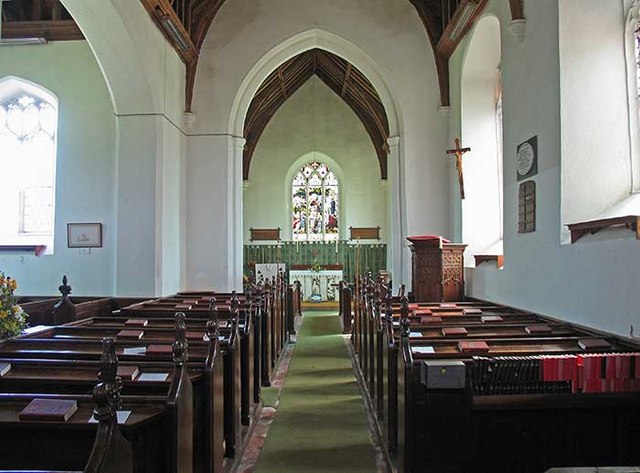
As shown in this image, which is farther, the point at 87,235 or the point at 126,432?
the point at 87,235

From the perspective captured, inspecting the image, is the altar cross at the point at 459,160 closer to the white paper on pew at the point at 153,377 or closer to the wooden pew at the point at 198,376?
the wooden pew at the point at 198,376

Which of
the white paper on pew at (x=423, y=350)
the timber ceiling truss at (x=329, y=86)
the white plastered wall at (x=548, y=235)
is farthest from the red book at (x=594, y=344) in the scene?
the timber ceiling truss at (x=329, y=86)

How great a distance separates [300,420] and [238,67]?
635 centimetres

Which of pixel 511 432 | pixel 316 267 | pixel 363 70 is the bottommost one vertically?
pixel 511 432

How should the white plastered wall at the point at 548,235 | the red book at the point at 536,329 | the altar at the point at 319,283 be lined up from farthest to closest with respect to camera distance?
the altar at the point at 319,283 < the red book at the point at 536,329 < the white plastered wall at the point at 548,235

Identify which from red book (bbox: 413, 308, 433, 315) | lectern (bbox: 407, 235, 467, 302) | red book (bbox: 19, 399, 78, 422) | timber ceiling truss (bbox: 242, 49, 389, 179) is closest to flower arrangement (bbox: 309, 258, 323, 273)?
timber ceiling truss (bbox: 242, 49, 389, 179)

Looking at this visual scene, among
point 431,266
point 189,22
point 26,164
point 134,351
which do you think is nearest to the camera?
point 134,351

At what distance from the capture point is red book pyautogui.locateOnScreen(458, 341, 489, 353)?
2.98 meters

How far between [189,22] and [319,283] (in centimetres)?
771

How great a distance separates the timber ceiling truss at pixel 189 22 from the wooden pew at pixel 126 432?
5884 millimetres

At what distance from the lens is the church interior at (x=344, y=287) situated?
2.52 m

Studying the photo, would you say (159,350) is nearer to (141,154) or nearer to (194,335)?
(194,335)

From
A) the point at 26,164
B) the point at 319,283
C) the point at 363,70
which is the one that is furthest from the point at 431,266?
the point at 319,283

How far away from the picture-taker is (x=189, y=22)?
8188 millimetres
